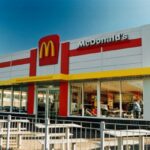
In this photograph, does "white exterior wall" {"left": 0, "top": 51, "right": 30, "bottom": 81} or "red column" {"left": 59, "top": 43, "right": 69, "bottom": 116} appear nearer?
"red column" {"left": 59, "top": 43, "right": 69, "bottom": 116}

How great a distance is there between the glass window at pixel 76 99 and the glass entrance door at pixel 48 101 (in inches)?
52.1

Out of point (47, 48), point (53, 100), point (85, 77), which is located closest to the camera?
point (85, 77)

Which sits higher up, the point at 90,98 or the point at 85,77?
the point at 85,77

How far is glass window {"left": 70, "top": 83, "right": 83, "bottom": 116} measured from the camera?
18.2 metres

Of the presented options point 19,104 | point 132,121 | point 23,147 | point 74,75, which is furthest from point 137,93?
point 19,104

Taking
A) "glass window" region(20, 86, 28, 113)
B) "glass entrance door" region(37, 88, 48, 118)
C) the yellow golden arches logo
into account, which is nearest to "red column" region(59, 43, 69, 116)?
the yellow golden arches logo

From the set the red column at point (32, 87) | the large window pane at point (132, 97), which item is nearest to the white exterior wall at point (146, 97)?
the large window pane at point (132, 97)

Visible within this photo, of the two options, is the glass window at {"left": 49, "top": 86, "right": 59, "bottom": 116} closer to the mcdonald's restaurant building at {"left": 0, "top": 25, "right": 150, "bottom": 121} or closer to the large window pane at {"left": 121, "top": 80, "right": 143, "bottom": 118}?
the mcdonald's restaurant building at {"left": 0, "top": 25, "right": 150, "bottom": 121}

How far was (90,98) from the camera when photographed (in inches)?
698

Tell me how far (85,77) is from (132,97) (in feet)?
9.69

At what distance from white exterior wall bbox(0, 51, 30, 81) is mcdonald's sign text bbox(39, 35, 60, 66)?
1.78 metres

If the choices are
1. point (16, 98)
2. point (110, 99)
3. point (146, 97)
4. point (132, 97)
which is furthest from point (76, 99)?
point (16, 98)

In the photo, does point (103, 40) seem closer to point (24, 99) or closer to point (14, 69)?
point (24, 99)

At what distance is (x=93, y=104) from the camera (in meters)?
17.5
